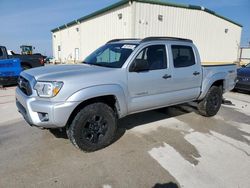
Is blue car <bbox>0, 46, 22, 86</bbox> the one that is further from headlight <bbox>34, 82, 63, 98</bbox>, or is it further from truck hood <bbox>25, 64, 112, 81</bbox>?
headlight <bbox>34, 82, 63, 98</bbox>

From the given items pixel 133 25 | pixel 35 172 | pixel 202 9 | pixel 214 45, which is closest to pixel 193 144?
pixel 35 172

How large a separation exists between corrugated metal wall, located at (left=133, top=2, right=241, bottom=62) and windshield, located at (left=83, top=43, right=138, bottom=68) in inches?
395

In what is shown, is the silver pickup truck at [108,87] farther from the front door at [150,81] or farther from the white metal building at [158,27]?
the white metal building at [158,27]

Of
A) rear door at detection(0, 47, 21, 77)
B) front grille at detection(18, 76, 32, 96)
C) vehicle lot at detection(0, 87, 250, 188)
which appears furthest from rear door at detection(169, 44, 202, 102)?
rear door at detection(0, 47, 21, 77)

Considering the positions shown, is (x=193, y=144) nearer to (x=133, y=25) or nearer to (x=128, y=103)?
(x=128, y=103)

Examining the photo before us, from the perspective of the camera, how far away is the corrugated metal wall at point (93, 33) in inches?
600

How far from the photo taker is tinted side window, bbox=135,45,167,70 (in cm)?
441

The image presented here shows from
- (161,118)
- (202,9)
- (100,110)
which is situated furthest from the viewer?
(202,9)

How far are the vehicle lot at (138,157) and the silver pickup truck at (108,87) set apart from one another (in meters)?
0.46

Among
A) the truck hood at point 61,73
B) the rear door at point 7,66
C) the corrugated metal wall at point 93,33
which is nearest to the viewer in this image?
the truck hood at point 61,73

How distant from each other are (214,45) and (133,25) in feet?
33.2

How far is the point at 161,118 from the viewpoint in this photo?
5785 millimetres

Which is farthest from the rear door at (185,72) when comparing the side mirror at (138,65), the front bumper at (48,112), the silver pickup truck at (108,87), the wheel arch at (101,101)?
the front bumper at (48,112)

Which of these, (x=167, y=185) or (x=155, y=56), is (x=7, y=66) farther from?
(x=167, y=185)
